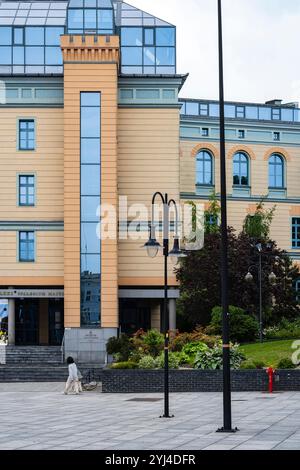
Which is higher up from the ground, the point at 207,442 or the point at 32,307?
the point at 32,307

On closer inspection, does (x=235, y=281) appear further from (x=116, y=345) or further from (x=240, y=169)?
(x=240, y=169)

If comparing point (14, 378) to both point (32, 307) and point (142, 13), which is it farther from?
point (142, 13)

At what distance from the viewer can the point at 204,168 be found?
64500mm

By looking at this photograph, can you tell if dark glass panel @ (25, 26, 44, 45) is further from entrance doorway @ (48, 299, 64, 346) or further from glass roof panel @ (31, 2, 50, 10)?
entrance doorway @ (48, 299, 64, 346)

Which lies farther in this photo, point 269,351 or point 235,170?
point 235,170

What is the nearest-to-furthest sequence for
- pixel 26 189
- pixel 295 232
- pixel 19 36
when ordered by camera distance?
1. pixel 26 189
2. pixel 19 36
3. pixel 295 232

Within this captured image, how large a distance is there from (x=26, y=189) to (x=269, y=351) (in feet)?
62.2

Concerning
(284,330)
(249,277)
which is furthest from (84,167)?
(284,330)

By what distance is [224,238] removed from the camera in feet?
71.0

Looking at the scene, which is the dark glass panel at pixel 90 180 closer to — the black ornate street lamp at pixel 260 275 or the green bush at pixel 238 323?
the green bush at pixel 238 323

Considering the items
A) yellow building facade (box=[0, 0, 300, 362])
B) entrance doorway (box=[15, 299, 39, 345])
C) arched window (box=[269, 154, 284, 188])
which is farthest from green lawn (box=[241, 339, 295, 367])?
arched window (box=[269, 154, 284, 188])

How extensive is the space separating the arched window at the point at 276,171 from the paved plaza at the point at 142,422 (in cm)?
3225

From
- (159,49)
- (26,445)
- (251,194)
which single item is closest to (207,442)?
(26,445)
